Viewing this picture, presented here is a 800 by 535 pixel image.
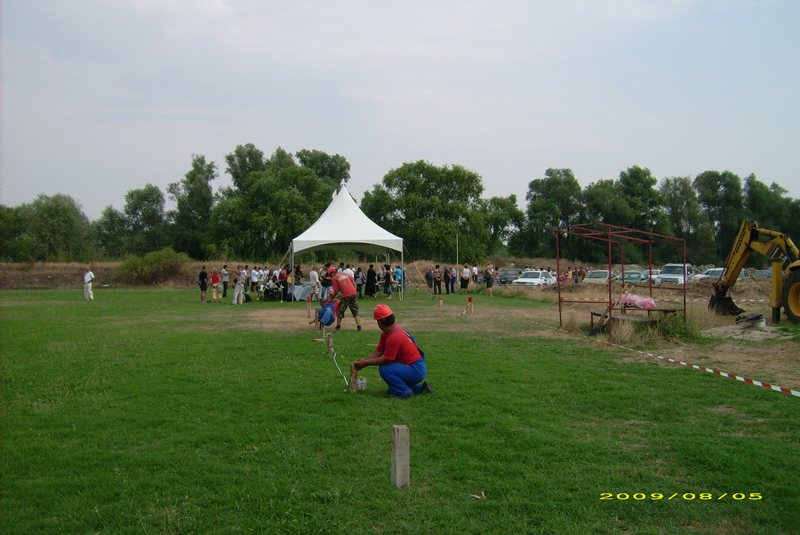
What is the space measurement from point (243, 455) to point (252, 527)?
4.32 ft

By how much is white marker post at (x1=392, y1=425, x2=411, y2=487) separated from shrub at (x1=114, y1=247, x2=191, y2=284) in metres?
40.4

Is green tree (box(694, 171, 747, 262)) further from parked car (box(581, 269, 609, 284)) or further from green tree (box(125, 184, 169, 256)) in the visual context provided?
green tree (box(125, 184, 169, 256))

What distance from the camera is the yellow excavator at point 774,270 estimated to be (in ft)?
47.2

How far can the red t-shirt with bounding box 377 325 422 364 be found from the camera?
6.83m

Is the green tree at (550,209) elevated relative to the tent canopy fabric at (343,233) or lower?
elevated

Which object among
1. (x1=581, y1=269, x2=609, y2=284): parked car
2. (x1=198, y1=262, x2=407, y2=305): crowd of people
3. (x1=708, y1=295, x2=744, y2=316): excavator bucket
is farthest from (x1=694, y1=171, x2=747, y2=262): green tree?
(x1=708, y1=295, x2=744, y2=316): excavator bucket

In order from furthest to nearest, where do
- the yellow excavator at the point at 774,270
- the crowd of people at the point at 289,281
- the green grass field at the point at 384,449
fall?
the crowd of people at the point at 289,281, the yellow excavator at the point at 774,270, the green grass field at the point at 384,449

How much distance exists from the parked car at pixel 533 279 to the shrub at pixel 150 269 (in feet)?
79.9

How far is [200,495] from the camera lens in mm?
4168

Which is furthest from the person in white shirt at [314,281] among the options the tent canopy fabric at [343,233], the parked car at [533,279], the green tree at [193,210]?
the green tree at [193,210]

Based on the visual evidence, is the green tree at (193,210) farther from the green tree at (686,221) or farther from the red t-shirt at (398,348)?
the red t-shirt at (398,348)

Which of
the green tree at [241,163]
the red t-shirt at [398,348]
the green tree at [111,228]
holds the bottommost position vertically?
the red t-shirt at [398,348]

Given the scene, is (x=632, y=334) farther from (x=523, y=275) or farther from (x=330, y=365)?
(x=523, y=275)

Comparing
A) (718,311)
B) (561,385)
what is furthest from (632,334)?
(718,311)
